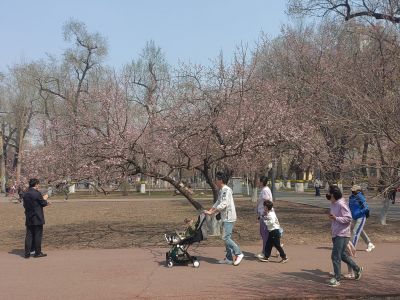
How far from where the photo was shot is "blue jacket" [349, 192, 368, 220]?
9.67 metres

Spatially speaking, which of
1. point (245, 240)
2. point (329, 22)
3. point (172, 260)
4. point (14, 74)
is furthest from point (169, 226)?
point (14, 74)

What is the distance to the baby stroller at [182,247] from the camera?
359 inches

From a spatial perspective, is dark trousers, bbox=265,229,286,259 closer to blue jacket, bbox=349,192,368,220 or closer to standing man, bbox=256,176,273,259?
standing man, bbox=256,176,273,259

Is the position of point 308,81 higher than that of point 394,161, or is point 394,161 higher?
point 308,81

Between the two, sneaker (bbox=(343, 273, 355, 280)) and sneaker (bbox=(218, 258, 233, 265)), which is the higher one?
sneaker (bbox=(218, 258, 233, 265))

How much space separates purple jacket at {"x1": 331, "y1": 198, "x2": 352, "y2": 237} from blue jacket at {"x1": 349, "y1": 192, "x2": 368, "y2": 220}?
75.7 inches

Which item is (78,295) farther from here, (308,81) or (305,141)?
(308,81)

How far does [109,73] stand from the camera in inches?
522

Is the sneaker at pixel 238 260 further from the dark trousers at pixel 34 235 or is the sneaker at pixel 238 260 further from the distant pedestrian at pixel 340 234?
the dark trousers at pixel 34 235

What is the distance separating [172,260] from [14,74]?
50914mm

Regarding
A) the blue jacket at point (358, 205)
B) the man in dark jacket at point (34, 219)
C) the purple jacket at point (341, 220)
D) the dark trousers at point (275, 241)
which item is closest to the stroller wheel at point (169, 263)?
the dark trousers at point (275, 241)

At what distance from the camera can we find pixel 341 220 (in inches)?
304

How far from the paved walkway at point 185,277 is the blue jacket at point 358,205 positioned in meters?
0.88

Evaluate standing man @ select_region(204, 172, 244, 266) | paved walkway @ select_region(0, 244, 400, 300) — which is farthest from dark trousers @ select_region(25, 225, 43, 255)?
standing man @ select_region(204, 172, 244, 266)
